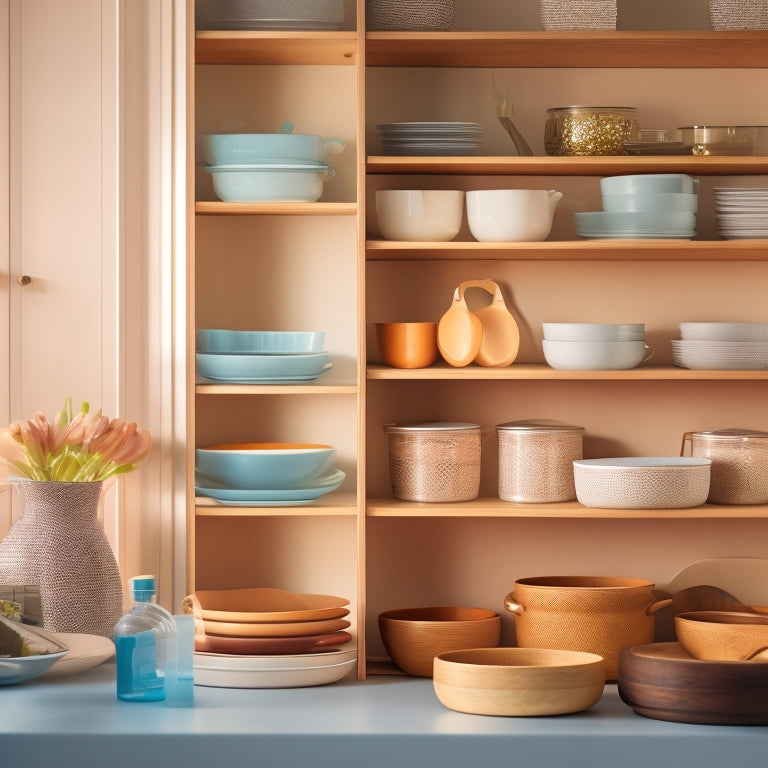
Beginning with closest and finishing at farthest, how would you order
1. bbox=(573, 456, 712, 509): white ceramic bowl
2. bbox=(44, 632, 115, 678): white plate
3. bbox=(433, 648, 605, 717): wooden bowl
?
bbox=(433, 648, 605, 717): wooden bowl → bbox=(44, 632, 115, 678): white plate → bbox=(573, 456, 712, 509): white ceramic bowl

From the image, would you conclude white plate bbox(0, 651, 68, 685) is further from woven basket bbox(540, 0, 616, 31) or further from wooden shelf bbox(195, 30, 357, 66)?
woven basket bbox(540, 0, 616, 31)

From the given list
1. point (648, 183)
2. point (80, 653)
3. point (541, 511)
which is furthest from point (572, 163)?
point (80, 653)

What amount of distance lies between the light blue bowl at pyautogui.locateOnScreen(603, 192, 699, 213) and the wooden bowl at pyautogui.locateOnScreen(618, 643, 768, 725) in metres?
1.03

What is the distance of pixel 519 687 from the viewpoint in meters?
2.20

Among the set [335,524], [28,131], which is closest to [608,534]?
[335,524]

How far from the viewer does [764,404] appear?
9.46 feet

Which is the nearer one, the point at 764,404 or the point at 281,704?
the point at 281,704

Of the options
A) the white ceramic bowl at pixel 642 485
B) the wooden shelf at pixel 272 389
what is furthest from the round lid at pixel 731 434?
the wooden shelf at pixel 272 389

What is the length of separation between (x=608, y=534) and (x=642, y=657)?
67 cm

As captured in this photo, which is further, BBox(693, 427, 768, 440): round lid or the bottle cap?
BBox(693, 427, 768, 440): round lid

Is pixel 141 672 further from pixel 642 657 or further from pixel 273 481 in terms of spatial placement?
pixel 642 657

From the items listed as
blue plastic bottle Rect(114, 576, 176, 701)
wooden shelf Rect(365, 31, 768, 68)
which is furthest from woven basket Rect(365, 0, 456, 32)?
blue plastic bottle Rect(114, 576, 176, 701)

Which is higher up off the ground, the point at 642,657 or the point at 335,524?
the point at 335,524

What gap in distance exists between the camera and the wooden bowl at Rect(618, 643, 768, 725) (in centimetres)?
214
